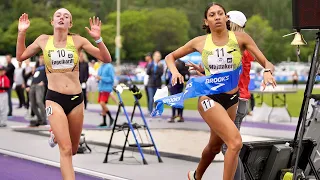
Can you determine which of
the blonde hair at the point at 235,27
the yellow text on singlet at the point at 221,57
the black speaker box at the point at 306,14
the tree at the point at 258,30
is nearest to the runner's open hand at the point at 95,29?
the yellow text on singlet at the point at 221,57

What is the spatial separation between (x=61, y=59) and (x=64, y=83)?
29 cm

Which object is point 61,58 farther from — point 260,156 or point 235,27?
point 260,156

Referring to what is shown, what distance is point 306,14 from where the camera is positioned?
796 cm

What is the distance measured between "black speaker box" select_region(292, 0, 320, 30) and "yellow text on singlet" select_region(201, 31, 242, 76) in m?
0.76

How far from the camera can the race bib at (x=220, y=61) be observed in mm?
8383

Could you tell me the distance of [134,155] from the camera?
1396 cm

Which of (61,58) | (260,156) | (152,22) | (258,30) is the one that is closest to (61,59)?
(61,58)

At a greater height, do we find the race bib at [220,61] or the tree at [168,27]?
the race bib at [220,61]

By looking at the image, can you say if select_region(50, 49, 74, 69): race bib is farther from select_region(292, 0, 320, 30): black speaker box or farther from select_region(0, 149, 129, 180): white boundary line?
select_region(292, 0, 320, 30): black speaker box

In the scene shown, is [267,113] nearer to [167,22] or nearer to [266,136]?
[266,136]

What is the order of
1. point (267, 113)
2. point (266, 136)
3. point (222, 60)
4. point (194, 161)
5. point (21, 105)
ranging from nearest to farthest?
Result: point (222, 60) → point (194, 161) → point (266, 136) → point (267, 113) → point (21, 105)

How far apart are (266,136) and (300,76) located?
2353 inches

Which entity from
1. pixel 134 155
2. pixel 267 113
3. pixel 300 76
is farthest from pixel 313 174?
pixel 300 76

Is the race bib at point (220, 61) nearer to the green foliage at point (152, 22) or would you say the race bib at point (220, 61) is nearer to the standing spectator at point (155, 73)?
the standing spectator at point (155, 73)
